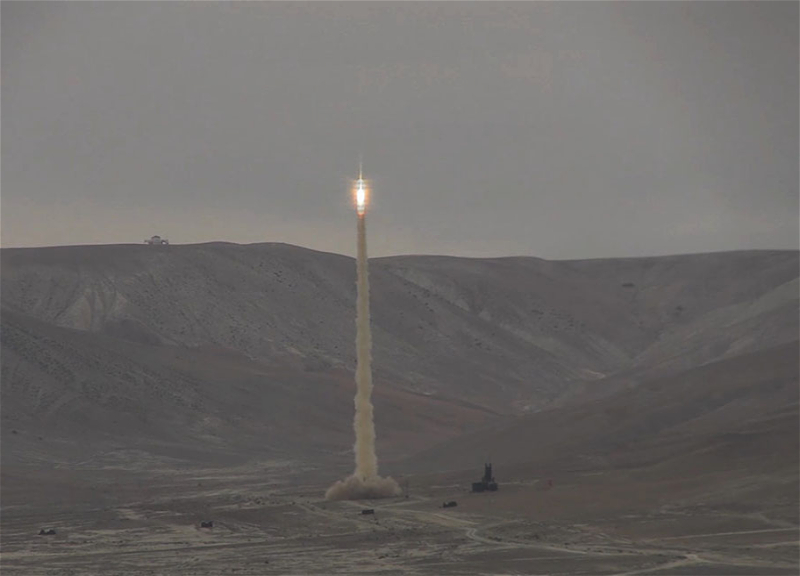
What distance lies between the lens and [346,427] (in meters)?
139

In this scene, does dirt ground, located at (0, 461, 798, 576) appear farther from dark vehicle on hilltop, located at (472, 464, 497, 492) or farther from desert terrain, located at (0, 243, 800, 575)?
dark vehicle on hilltop, located at (472, 464, 497, 492)

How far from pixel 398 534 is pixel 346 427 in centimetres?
6650

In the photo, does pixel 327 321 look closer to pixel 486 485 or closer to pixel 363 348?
pixel 486 485

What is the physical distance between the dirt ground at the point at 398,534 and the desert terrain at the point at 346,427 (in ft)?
0.79

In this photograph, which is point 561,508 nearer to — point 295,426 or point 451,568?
point 451,568

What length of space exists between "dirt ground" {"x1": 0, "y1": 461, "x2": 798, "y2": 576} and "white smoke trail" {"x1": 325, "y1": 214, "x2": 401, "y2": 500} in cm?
129

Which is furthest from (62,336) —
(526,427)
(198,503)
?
(198,503)

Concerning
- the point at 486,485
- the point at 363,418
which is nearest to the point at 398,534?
the point at 363,418

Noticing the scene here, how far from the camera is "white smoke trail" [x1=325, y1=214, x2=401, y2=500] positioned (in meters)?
79.6

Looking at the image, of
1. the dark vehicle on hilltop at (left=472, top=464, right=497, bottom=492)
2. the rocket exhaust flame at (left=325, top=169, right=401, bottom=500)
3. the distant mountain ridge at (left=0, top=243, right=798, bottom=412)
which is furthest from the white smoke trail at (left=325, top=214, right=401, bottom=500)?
the distant mountain ridge at (left=0, top=243, right=798, bottom=412)

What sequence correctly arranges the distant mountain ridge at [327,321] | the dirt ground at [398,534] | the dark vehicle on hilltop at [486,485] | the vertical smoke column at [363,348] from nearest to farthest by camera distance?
the dirt ground at [398,534] → the vertical smoke column at [363,348] → the dark vehicle on hilltop at [486,485] → the distant mountain ridge at [327,321]

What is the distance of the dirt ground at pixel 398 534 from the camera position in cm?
6338

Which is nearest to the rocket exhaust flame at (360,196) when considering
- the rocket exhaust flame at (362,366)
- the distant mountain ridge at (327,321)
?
the rocket exhaust flame at (362,366)

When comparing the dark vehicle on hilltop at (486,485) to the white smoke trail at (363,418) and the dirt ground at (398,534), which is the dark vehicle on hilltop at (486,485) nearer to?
the dirt ground at (398,534)
